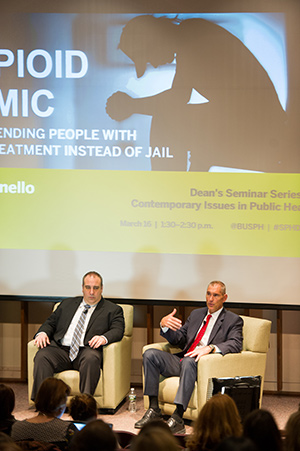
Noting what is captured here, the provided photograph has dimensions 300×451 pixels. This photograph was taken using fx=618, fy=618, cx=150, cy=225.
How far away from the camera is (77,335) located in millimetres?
5062

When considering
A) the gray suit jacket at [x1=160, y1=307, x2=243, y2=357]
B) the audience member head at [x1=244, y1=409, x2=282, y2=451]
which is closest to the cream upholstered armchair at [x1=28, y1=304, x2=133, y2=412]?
the gray suit jacket at [x1=160, y1=307, x2=243, y2=357]

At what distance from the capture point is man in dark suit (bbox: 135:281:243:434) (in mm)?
4531

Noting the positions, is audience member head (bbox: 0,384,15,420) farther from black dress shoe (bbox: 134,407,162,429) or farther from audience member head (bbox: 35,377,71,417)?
black dress shoe (bbox: 134,407,162,429)

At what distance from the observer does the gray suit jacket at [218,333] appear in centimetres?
477

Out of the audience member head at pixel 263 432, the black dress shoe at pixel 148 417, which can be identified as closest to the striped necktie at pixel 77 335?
the black dress shoe at pixel 148 417

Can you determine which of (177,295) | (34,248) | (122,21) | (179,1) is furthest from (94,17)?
(177,295)

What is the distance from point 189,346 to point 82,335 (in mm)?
877

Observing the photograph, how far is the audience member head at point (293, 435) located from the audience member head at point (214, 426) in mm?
245

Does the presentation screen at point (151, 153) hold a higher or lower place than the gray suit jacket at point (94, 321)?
higher

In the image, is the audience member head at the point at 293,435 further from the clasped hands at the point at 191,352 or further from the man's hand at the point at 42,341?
the man's hand at the point at 42,341

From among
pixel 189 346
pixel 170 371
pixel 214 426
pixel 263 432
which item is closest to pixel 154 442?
pixel 263 432

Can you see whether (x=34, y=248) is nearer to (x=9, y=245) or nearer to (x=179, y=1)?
(x=9, y=245)

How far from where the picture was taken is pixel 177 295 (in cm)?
550

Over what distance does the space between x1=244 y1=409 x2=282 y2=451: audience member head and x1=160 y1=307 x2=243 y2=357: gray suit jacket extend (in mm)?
2362
